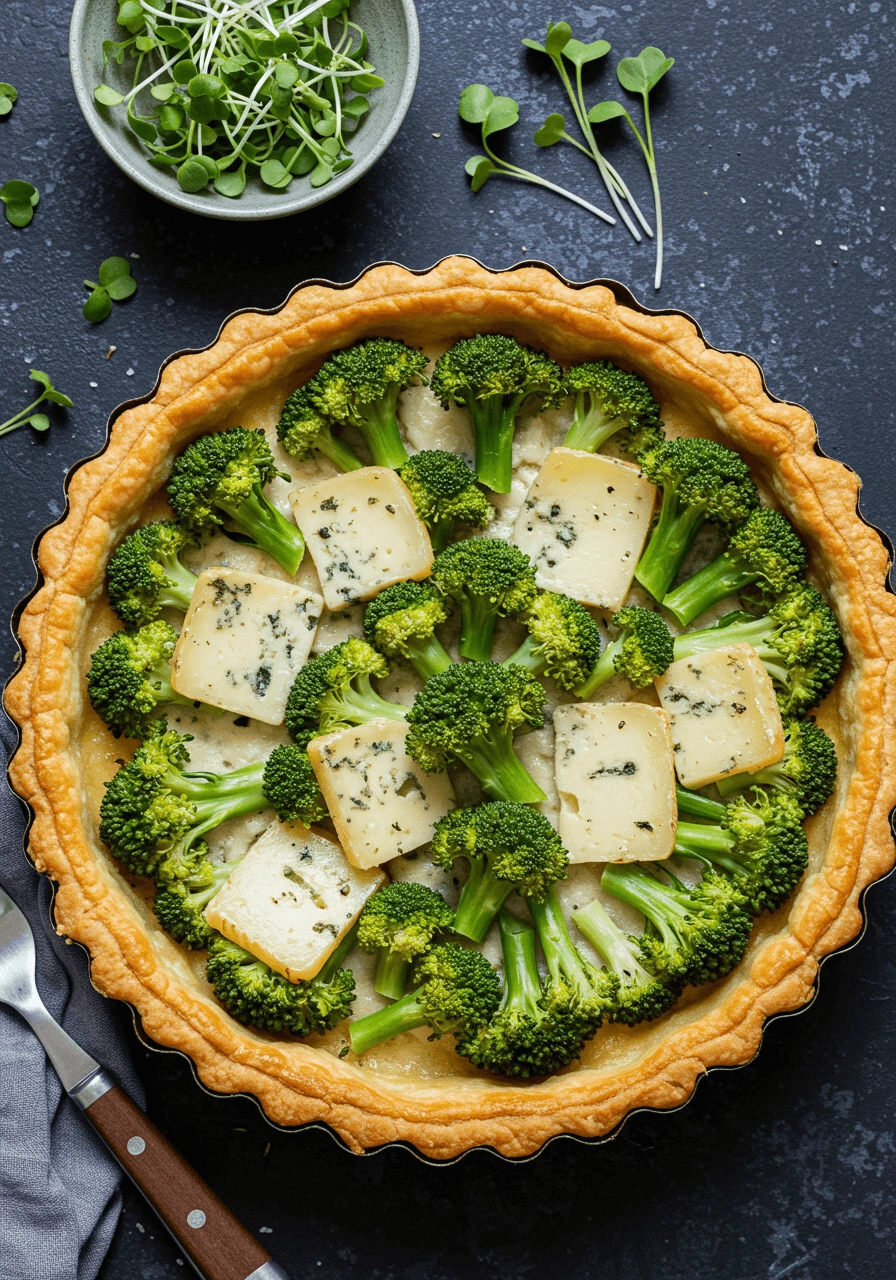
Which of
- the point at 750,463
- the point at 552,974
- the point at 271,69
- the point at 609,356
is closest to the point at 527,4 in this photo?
the point at 271,69

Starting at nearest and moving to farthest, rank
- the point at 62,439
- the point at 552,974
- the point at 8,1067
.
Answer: the point at 552,974
the point at 8,1067
the point at 62,439

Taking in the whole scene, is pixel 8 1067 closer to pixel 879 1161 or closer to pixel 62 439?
pixel 62 439

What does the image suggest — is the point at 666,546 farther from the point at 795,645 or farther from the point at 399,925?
the point at 399,925

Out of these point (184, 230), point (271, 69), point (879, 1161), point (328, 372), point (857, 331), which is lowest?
point (879, 1161)

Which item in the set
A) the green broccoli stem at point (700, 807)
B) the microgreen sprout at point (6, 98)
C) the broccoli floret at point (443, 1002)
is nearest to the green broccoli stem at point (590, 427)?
the green broccoli stem at point (700, 807)

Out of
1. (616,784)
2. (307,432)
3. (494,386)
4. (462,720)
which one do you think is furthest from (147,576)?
(616,784)

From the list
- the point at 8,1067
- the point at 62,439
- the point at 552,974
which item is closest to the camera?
the point at 552,974

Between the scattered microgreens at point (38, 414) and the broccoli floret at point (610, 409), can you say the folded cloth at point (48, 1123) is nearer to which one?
the scattered microgreens at point (38, 414)
